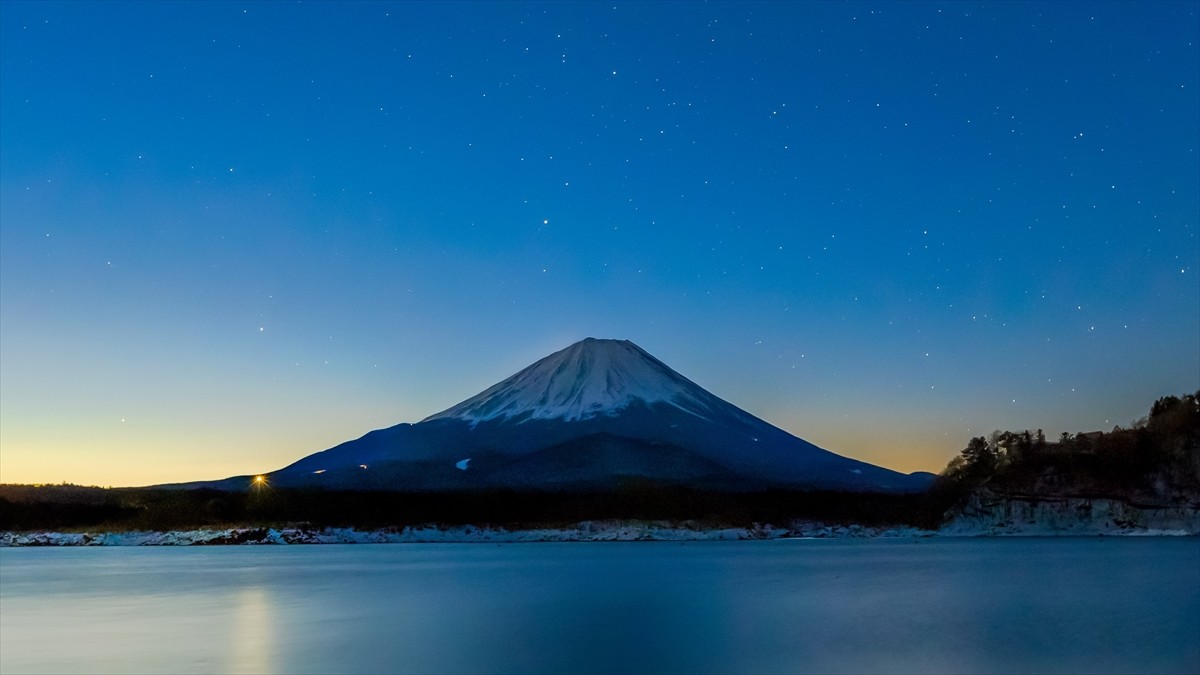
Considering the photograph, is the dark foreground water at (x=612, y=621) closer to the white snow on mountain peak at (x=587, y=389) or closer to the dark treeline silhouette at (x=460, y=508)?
the dark treeline silhouette at (x=460, y=508)

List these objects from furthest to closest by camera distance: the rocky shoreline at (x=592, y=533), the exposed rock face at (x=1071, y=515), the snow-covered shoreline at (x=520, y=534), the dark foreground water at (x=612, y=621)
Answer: the exposed rock face at (x=1071, y=515), the rocky shoreline at (x=592, y=533), the snow-covered shoreline at (x=520, y=534), the dark foreground water at (x=612, y=621)

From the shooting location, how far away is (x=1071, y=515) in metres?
93.8

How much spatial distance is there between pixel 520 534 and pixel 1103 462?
172ft

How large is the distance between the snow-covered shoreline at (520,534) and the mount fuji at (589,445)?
33.8ft

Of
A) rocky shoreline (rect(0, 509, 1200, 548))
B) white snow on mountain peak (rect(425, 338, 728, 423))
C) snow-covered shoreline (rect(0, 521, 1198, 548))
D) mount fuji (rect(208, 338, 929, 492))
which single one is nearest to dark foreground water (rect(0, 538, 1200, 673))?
snow-covered shoreline (rect(0, 521, 1198, 548))

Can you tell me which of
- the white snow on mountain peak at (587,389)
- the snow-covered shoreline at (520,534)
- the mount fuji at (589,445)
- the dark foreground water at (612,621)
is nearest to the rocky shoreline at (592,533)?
the snow-covered shoreline at (520,534)

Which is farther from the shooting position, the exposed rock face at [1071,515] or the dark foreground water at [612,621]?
the exposed rock face at [1071,515]

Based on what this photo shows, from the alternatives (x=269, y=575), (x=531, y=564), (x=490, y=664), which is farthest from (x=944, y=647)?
(x=531, y=564)

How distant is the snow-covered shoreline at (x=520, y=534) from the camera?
290 feet

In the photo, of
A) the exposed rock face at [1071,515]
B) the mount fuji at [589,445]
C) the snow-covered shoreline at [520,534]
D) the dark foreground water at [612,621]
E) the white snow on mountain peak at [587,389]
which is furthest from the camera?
the white snow on mountain peak at [587,389]

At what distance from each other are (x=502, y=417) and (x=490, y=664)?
133 m

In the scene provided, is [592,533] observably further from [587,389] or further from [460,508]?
[587,389]

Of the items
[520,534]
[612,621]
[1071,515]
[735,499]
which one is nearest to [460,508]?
[520,534]

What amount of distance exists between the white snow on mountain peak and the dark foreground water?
11001 cm
